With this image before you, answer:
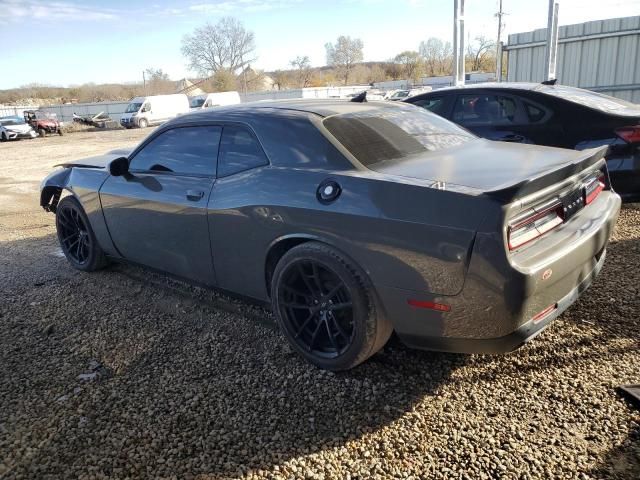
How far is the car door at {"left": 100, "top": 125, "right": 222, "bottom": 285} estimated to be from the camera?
346 cm

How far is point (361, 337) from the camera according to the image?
8.79 ft

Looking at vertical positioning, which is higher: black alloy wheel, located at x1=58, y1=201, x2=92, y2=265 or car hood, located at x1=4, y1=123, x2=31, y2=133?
black alloy wheel, located at x1=58, y1=201, x2=92, y2=265

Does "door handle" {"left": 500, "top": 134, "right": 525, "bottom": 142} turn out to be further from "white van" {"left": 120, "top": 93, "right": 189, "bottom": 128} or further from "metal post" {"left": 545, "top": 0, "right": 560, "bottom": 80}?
"white van" {"left": 120, "top": 93, "right": 189, "bottom": 128}

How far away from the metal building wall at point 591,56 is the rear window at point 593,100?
344 inches

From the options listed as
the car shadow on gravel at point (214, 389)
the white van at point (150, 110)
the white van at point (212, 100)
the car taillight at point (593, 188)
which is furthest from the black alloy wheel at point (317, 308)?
the white van at point (212, 100)

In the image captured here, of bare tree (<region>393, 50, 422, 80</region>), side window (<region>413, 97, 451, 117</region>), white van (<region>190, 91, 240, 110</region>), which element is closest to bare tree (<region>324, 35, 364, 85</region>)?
bare tree (<region>393, 50, 422, 80</region>)

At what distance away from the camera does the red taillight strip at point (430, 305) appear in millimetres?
2385

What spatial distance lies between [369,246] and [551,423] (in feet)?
3.91

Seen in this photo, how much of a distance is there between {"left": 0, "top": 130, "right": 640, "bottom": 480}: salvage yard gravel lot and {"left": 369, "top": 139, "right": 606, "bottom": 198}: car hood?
109 cm

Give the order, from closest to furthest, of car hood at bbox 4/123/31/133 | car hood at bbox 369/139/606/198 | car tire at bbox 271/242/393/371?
car hood at bbox 369/139/606/198
car tire at bbox 271/242/393/371
car hood at bbox 4/123/31/133

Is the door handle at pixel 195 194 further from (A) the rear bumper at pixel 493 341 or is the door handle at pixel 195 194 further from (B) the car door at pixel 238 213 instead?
(A) the rear bumper at pixel 493 341

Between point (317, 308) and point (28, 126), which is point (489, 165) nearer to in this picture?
point (317, 308)

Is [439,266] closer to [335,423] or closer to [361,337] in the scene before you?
[361,337]

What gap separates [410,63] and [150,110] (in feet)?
229
